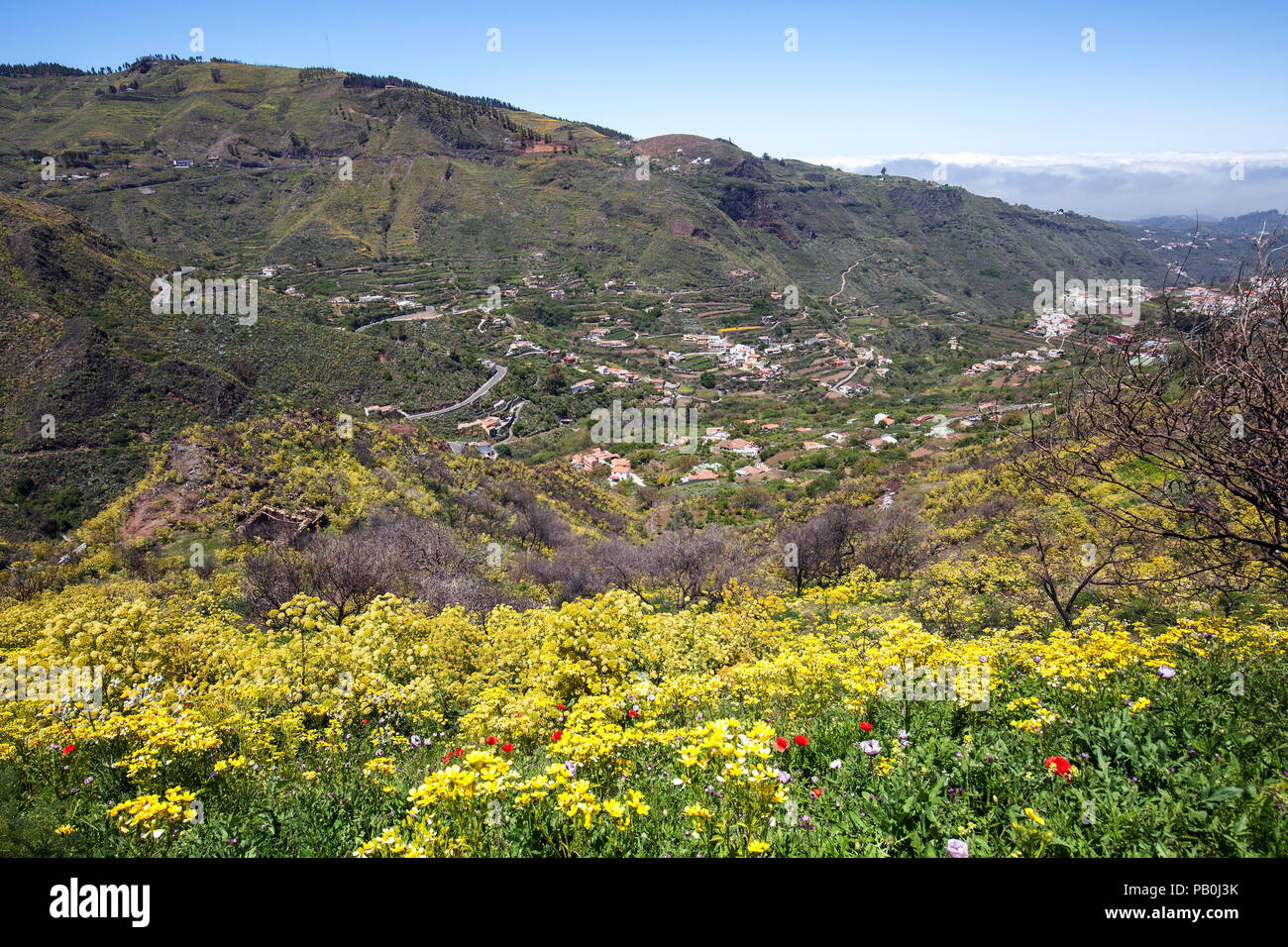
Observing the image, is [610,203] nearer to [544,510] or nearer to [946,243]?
[946,243]

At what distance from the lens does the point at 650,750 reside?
14.6 feet

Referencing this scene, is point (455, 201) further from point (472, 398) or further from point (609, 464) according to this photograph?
point (609, 464)

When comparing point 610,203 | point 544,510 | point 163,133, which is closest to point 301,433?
point 544,510

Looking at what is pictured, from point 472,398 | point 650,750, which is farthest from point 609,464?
point 650,750

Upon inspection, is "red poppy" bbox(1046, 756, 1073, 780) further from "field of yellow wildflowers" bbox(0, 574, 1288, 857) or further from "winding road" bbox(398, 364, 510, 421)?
"winding road" bbox(398, 364, 510, 421)

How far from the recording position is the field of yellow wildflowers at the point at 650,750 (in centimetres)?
294

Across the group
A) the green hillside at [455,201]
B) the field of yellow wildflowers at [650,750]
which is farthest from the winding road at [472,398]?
the field of yellow wildflowers at [650,750]

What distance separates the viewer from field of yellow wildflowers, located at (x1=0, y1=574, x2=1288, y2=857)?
294 cm

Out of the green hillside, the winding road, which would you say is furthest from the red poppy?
the green hillside

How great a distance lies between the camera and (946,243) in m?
157

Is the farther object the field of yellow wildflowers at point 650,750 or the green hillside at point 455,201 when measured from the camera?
the green hillside at point 455,201

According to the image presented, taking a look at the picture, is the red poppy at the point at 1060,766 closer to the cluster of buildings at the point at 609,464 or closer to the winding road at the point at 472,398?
the cluster of buildings at the point at 609,464

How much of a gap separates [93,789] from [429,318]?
7824 cm
